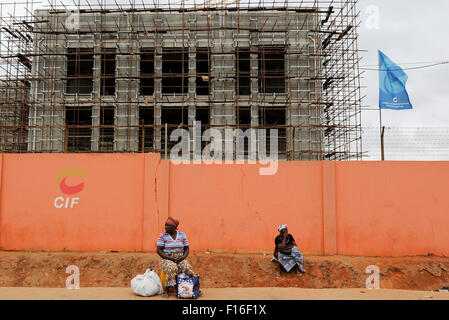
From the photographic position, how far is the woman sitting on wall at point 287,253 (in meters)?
8.22

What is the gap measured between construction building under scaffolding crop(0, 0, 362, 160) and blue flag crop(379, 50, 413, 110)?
13.1ft

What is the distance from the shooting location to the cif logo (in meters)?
9.27

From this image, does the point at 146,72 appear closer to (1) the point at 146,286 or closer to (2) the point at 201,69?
(2) the point at 201,69

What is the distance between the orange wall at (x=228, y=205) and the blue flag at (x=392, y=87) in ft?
19.2

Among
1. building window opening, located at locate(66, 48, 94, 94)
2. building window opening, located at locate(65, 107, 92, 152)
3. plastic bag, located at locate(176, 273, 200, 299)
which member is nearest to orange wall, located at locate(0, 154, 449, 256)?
plastic bag, located at locate(176, 273, 200, 299)

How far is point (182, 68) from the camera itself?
1923 cm

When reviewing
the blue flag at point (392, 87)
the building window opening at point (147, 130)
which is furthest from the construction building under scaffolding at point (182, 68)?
the blue flag at point (392, 87)

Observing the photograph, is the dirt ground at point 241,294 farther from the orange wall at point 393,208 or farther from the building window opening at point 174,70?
the building window opening at point 174,70

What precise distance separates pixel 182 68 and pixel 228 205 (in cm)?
1135

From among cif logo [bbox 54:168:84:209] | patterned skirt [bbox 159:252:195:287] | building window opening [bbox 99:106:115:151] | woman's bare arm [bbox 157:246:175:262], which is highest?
building window opening [bbox 99:106:115:151]

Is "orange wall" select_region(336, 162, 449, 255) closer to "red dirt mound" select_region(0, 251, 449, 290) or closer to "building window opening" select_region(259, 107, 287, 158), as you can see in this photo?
"red dirt mound" select_region(0, 251, 449, 290)
